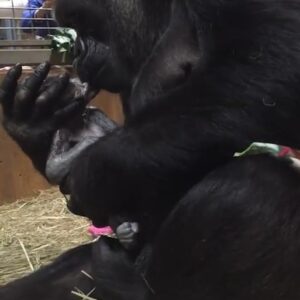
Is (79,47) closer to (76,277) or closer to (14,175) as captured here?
(76,277)

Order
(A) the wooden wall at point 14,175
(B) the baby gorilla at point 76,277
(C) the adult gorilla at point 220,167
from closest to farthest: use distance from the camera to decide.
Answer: (C) the adult gorilla at point 220,167
(B) the baby gorilla at point 76,277
(A) the wooden wall at point 14,175

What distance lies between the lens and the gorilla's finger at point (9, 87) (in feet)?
4.66

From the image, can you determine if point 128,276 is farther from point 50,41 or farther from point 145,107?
point 50,41

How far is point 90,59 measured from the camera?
152cm

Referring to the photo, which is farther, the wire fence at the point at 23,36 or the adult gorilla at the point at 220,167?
the wire fence at the point at 23,36

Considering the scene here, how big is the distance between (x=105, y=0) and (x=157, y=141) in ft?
1.54

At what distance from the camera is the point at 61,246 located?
2.33 m

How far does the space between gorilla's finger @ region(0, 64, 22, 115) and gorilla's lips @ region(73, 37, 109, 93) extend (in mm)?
164

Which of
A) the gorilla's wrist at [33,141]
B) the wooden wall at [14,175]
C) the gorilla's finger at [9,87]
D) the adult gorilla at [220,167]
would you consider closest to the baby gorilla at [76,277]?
the adult gorilla at [220,167]

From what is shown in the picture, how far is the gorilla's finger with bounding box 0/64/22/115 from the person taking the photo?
4.66 feet

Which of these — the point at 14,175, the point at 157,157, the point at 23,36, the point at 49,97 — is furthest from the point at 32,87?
the point at 23,36

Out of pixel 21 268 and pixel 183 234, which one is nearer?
pixel 183 234

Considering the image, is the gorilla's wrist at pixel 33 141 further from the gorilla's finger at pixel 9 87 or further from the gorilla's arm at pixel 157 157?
the gorilla's arm at pixel 157 157

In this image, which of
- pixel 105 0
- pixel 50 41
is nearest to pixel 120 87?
pixel 105 0
